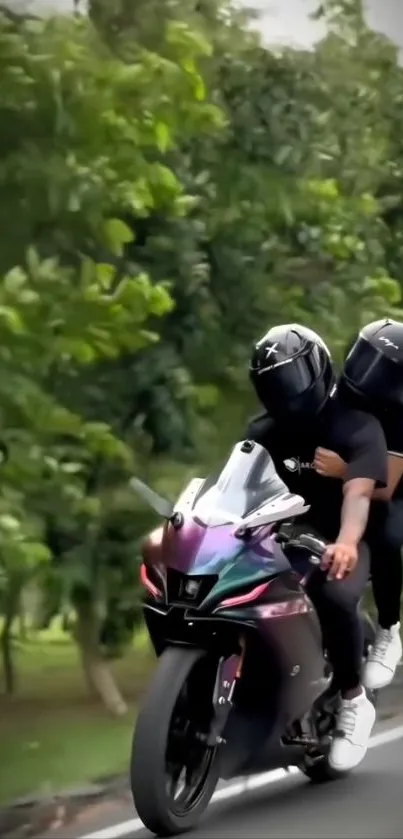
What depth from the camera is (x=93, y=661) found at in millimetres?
4020

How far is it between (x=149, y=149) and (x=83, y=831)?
1717mm

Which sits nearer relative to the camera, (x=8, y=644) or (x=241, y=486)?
(x=241, y=486)

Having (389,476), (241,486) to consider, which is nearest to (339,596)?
(241,486)

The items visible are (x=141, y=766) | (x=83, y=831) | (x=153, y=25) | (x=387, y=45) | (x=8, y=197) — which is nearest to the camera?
(x=141, y=766)

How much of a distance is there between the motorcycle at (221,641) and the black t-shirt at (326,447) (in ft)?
0.54

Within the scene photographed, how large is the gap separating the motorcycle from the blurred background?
1.69 ft

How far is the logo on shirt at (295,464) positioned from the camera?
2979mm

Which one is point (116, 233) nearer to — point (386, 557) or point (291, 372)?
point (291, 372)

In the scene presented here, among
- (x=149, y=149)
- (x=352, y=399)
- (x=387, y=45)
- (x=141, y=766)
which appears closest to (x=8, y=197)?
(x=149, y=149)

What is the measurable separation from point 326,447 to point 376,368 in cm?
30

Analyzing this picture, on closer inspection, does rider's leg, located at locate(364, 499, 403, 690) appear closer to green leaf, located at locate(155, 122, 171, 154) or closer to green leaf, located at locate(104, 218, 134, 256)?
green leaf, located at locate(104, 218, 134, 256)

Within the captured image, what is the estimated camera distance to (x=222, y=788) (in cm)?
298

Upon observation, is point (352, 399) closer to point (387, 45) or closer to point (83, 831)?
point (83, 831)

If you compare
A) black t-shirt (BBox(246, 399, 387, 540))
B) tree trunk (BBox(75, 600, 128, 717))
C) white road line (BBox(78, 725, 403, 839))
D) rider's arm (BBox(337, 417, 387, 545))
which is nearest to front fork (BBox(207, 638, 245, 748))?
white road line (BBox(78, 725, 403, 839))
